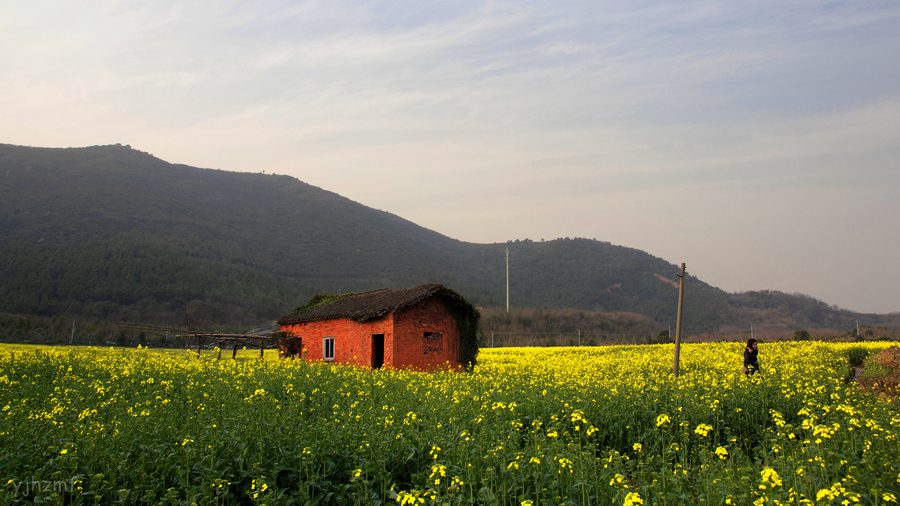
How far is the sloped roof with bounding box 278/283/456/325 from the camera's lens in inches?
852

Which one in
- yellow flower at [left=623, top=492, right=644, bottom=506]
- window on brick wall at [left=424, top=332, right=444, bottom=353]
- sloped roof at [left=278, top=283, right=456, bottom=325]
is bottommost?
window on brick wall at [left=424, top=332, right=444, bottom=353]

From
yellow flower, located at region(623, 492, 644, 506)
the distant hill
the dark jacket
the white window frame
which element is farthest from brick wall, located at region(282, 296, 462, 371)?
the distant hill

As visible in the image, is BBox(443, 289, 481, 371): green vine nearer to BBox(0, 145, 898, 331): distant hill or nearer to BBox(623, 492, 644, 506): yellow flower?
BBox(623, 492, 644, 506): yellow flower

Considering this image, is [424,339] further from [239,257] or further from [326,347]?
[239,257]

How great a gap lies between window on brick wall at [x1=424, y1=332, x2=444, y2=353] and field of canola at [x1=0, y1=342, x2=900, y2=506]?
930 cm

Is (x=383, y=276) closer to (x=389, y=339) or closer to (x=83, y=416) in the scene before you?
(x=389, y=339)

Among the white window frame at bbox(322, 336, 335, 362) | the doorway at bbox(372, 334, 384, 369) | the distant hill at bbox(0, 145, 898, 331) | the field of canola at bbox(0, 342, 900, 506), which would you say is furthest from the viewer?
the distant hill at bbox(0, 145, 898, 331)

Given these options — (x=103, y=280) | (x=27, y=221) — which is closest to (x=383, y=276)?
(x=103, y=280)

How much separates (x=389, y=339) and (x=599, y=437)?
1325cm

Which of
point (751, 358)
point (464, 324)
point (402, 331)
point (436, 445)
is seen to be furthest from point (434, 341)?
point (436, 445)

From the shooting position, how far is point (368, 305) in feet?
77.2

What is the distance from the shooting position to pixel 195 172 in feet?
506

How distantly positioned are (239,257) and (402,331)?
8368 centimetres

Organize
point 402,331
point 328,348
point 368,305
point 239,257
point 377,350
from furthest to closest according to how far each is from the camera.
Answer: point 239,257 → point 328,348 → point 368,305 → point 377,350 → point 402,331
